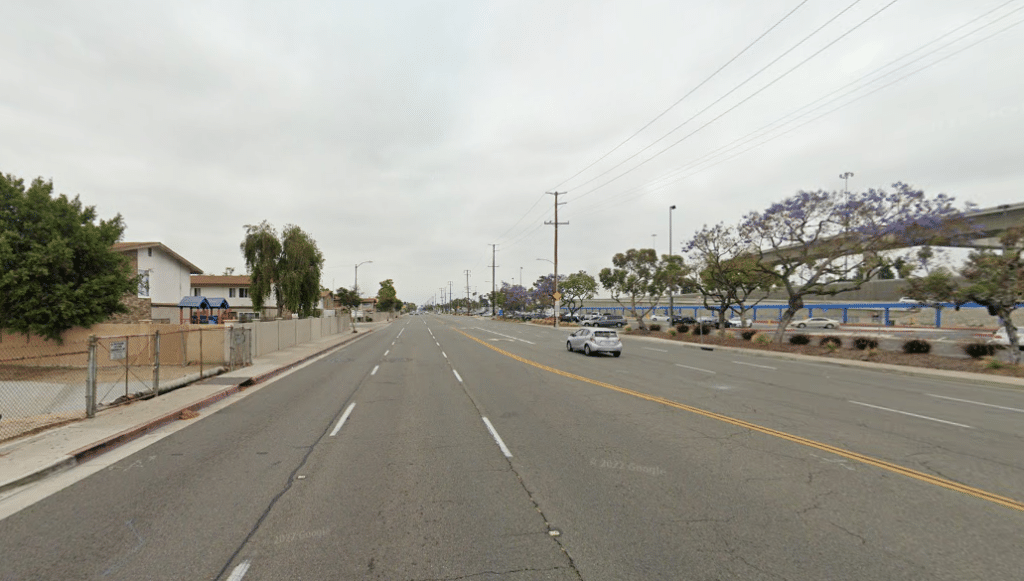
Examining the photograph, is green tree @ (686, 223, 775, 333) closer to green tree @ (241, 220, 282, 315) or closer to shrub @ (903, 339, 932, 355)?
shrub @ (903, 339, 932, 355)

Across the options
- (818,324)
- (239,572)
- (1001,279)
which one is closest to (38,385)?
(239,572)

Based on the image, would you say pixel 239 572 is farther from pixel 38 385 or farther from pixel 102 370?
pixel 102 370

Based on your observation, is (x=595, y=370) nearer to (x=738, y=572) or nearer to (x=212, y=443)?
(x=212, y=443)

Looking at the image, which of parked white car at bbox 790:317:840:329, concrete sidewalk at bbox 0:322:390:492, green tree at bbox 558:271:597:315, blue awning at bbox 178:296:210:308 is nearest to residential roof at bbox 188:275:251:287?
blue awning at bbox 178:296:210:308

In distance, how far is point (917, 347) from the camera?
22.3 m

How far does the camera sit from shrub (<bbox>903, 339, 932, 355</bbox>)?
72.7 feet

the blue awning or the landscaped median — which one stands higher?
the blue awning

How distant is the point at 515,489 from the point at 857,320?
75667 millimetres

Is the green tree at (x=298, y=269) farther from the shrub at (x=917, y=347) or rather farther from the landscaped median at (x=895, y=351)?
the shrub at (x=917, y=347)

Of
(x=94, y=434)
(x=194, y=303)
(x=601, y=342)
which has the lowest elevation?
(x=94, y=434)

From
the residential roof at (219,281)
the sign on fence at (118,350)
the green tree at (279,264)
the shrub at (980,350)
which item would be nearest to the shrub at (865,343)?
the shrub at (980,350)

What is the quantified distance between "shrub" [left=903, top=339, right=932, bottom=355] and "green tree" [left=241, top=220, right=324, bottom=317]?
117 feet

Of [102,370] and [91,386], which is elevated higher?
[91,386]

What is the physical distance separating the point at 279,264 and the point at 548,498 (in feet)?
108
